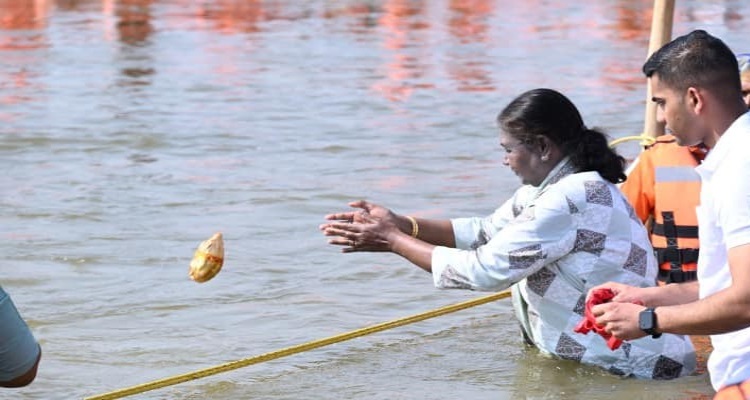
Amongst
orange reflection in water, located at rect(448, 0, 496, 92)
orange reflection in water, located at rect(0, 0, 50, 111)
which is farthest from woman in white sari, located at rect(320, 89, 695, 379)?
orange reflection in water, located at rect(448, 0, 496, 92)

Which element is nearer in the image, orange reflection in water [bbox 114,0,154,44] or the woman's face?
the woman's face

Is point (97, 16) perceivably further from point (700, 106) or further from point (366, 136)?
point (700, 106)

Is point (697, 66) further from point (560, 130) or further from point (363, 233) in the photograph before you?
point (363, 233)

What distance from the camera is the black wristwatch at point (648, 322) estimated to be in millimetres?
3887

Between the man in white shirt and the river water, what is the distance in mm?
2067

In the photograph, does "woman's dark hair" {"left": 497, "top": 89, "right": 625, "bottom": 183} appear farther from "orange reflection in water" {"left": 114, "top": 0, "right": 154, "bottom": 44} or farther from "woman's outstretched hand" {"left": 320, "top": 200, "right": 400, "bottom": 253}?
"orange reflection in water" {"left": 114, "top": 0, "right": 154, "bottom": 44}

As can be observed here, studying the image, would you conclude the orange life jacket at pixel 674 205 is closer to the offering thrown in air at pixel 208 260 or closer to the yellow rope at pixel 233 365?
the yellow rope at pixel 233 365

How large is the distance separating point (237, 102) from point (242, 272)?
8.81 metres

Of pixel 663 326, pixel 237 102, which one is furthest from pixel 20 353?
pixel 237 102

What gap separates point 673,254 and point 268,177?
23.9 feet

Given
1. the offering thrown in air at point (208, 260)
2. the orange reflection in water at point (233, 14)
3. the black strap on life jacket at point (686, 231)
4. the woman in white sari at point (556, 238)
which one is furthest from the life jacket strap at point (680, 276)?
the orange reflection in water at point (233, 14)

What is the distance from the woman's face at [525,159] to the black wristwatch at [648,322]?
1798 mm

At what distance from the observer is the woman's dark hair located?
5.59 metres

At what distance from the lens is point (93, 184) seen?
13.0 metres
